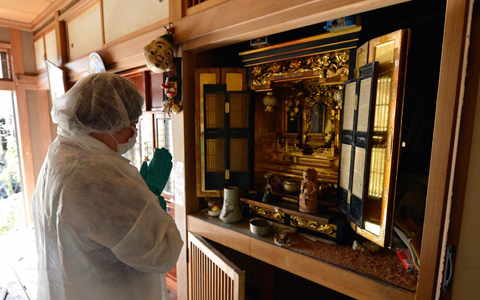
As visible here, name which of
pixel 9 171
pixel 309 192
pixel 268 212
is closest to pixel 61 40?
pixel 9 171

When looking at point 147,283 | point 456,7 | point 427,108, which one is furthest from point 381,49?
point 147,283

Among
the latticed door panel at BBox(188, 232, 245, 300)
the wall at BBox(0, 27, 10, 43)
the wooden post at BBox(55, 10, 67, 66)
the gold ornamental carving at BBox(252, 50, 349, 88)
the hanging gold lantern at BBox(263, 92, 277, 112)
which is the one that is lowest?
the latticed door panel at BBox(188, 232, 245, 300)

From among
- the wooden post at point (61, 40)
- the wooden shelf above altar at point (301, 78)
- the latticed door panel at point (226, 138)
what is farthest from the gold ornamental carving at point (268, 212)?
the wooden post at point (61, 40)

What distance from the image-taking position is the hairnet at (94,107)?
1.02 metres

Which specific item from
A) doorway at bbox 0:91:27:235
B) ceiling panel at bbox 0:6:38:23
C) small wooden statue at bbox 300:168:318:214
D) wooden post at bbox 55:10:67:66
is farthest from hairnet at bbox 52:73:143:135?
doorway at bbox 0:91:27:235

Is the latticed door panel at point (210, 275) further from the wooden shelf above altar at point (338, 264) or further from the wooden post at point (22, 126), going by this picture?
the wooden post at point (22, 126)

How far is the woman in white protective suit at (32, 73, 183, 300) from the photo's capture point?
0.93m

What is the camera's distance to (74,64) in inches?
132

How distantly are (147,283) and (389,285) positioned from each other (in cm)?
118

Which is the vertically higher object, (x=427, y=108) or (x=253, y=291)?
(x=427, y=108)

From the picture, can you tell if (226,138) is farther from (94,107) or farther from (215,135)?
(94,107)

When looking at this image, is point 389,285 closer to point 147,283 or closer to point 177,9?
point 147,283

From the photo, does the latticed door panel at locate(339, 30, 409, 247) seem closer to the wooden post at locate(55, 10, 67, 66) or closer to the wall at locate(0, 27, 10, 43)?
the wooden post at locate(55, 10, 67, 66)

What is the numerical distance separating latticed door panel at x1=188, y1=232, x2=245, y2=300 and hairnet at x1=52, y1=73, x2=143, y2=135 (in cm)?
112
